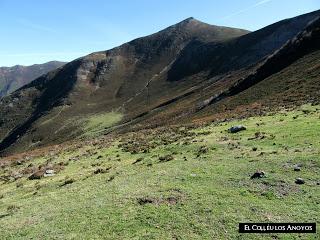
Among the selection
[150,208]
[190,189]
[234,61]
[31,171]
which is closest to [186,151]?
[190,189]

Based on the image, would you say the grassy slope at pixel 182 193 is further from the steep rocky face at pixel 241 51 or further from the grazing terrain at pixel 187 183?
the steep rocky face at pixel 241 51

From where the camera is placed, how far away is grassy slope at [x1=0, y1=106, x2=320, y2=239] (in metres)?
18.9

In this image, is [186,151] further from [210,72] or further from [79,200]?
[210,72]

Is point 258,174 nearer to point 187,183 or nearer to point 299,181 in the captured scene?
point 299,181

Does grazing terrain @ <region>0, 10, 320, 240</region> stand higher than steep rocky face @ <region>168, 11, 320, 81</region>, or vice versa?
steep rocky face @ <region>168, 11, 320, 81</region>

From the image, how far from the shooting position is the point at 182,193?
2270 centimetres

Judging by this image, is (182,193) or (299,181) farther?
(182,193)

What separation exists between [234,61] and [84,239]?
5871 inches

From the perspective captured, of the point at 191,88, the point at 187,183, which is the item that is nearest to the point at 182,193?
the point at 187,183

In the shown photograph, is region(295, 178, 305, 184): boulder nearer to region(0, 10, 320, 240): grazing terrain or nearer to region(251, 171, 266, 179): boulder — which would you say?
region(0, 10, 320, 240): grazing terrain

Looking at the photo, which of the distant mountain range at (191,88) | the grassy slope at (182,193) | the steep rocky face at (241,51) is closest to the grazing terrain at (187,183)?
the grassy slope at (182,193)

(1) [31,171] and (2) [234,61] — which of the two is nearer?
(1) [31,171]

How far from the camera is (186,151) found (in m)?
34.5

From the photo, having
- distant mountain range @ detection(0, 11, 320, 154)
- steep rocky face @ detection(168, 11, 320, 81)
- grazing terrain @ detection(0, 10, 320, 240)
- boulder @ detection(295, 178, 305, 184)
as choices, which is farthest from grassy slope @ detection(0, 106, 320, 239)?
steep rocky face @ detection(168, 11, 320, 81)
